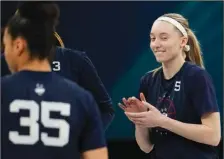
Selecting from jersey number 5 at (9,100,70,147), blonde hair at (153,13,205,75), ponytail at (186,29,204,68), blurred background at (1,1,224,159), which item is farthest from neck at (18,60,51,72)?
blurred background at (1,1,224,159)

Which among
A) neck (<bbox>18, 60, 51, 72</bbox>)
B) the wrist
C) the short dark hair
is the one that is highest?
the short dark hair

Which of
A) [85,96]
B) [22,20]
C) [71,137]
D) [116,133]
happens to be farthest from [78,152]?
[116,133]

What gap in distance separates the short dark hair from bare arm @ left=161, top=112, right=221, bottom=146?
79 cm

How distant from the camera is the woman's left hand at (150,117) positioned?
2176mm

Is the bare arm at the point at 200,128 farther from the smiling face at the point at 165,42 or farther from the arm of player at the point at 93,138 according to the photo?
the arm of player at the point at 93,138

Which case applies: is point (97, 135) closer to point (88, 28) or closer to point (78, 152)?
point (78, 152)

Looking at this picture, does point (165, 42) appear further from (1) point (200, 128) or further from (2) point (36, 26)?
(2) point (36, 26)

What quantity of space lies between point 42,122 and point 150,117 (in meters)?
0.71

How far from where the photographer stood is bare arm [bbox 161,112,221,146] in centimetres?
218

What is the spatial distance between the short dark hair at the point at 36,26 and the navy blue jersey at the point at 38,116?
8 cm

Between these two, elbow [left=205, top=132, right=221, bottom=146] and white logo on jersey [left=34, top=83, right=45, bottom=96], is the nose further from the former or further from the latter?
white logo on jersey [left=34, top=83, right=45, bottom=96]

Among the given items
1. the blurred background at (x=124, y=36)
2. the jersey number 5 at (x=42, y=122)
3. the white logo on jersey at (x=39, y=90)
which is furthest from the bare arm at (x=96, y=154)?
the blurred background at (x=124, y=36)

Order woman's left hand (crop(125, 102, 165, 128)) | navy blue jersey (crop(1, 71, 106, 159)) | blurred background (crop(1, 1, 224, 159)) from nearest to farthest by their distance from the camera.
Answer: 1. navy blue jersey (crop(1, 71, 106, 159))
2. woman's left hand (crop(125, 102, 165, 128))
3. blurred background (crop(1, 1, 224, 159))

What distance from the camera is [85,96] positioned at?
163cm
